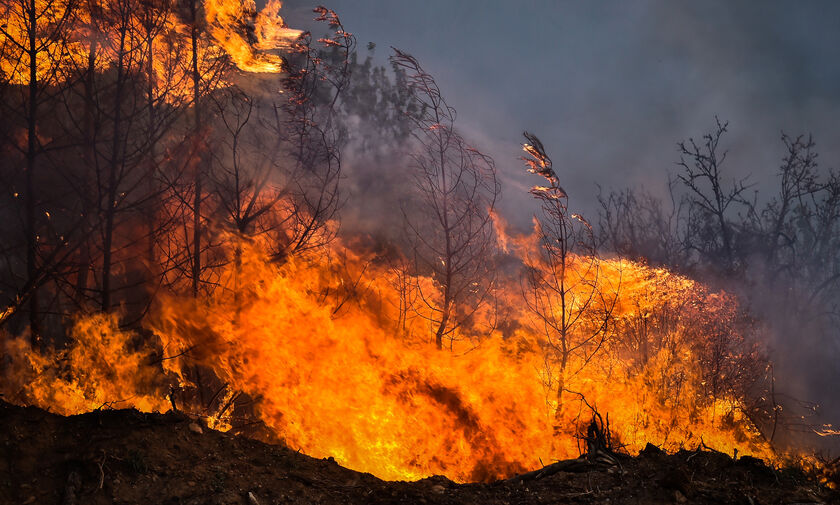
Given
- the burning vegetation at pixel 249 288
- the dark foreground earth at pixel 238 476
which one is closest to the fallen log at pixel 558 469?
the dark foreground earth at pixel 238 476

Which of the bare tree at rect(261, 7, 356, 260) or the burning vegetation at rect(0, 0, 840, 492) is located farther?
the bare tree at rect(261, 7, 356, 260)

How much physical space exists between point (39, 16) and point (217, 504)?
665 centimetres

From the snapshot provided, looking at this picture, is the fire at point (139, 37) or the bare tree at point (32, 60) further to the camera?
the fire at point (139, 37)

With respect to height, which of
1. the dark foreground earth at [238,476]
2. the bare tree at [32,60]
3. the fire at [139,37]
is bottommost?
the dark foreground earth at [238,476]

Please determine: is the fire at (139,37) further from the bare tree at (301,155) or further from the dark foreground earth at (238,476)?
the dark foreground earth at (238,476)

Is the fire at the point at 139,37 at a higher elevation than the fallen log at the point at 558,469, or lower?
higher

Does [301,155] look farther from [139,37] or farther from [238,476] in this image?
[238,476]

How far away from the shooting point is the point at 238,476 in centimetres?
483

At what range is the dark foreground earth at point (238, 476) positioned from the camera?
170 inches

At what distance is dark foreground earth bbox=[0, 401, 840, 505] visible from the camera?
4.31 metres

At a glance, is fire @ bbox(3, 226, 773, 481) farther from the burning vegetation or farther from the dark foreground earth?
the dark foreground earth

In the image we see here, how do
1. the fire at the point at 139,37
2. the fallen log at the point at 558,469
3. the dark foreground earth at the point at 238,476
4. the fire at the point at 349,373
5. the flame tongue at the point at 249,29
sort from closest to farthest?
the dark foreground earth at the point at 238,476 < the fallen log at the point at 558,469 < the fire at the point at 139,37 < the fire at the point at 349,373 < the flame tongue at the point at 249,29

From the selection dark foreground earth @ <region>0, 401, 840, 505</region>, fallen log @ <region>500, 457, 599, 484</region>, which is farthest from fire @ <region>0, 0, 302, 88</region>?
fallen log @ <region>500, 457, 599, 484</region>

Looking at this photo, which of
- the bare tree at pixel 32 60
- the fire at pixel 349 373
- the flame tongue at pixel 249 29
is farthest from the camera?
the flame tongue at pixel 249 29
